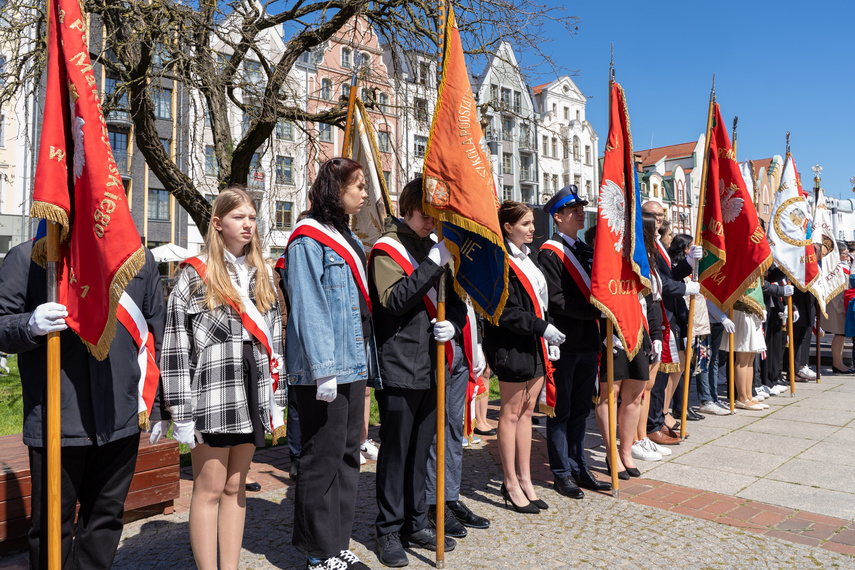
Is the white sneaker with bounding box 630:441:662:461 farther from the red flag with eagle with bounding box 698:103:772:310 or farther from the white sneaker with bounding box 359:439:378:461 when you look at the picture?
the white sneaker with bounding box 359:439:378:461

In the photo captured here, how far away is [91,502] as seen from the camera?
2.93 m

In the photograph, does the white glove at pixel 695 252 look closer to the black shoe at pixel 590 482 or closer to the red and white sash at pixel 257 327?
the black shoe at pixel 590 482

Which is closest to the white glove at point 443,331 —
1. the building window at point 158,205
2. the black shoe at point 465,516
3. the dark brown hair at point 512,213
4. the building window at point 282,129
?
the dark brown hair at point 512,213

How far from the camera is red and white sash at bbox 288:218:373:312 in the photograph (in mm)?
3445

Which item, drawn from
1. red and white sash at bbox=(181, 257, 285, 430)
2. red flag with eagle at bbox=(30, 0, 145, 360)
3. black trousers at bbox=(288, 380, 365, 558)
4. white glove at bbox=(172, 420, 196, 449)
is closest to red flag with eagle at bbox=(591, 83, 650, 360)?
black trousers at bbox=(288, 380, 365, 558)

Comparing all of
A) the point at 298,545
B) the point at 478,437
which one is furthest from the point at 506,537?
the point at 478,437

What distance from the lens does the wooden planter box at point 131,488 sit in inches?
145

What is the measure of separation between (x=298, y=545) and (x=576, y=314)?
8.48 ft

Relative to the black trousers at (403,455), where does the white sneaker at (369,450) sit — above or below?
below

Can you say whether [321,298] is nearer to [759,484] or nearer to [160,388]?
[160,388]

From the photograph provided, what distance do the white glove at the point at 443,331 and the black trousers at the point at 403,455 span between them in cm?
36

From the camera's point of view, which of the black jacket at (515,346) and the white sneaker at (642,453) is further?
the white sneaker at (642,453)

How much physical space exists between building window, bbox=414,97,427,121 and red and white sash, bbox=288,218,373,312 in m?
6.48

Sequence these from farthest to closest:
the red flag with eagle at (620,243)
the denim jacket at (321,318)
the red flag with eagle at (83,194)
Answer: the red flag with eagle at (620,243), the denim jacket at (321,318), the red flag with eagle at (83,194)
